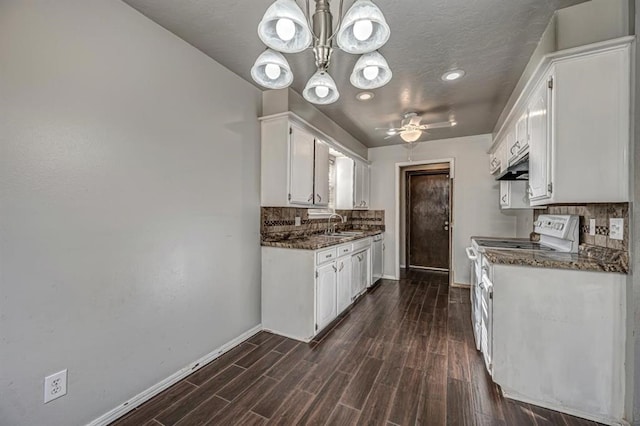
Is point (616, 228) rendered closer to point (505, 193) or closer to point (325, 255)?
point (505, 193)

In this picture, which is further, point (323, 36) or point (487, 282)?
point (487, 282)

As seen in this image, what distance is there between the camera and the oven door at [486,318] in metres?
1.95

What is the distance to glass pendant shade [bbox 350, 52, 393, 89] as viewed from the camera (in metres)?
1.45

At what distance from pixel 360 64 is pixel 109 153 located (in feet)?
5.17

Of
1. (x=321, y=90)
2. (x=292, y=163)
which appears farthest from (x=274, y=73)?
(x=292, y=163)

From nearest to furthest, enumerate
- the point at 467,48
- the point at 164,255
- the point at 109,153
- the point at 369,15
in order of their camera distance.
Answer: the point at 369,15 → the point at 109,153 → the point at 164,255 → the point at 467,48

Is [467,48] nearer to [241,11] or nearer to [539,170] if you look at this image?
[539,170]

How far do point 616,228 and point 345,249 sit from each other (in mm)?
2279

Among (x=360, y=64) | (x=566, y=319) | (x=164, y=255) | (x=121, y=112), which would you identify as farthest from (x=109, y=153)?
(x=566, y=319)

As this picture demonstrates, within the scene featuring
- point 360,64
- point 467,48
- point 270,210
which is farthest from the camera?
point 270,210

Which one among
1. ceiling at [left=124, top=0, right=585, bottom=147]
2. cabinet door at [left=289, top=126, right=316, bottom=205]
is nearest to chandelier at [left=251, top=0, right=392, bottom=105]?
ceiling at [left=124, top=0, right=585, bottom=147]

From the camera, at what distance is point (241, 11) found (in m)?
1.76

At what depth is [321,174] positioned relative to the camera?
3352 mm

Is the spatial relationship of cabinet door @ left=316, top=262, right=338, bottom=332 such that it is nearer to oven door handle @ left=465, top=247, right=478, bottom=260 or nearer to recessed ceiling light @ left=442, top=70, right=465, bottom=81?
oven door handle @ left=465, top=247, right=478, bottom=260
